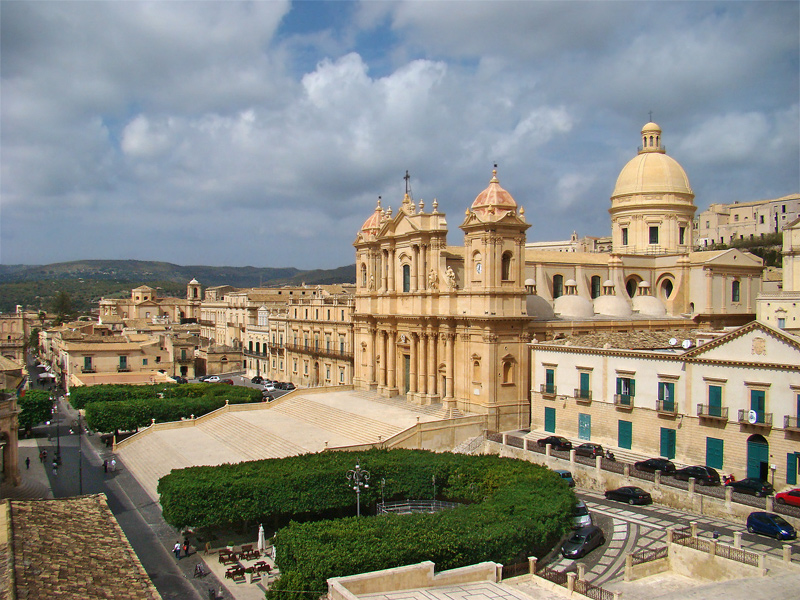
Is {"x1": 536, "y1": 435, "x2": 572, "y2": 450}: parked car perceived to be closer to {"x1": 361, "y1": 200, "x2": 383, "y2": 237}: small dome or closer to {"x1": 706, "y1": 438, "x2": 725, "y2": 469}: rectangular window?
{"x1": 706, "y1": 438, "x2": 725, "y2": 469}: rectangular window

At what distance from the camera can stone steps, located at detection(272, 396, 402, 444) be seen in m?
38.3

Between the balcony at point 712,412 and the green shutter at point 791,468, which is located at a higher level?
the balcony at point 712,412

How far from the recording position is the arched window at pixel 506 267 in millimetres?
41156

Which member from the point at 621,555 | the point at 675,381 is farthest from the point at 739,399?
the point at 621,555

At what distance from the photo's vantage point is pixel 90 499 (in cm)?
2309

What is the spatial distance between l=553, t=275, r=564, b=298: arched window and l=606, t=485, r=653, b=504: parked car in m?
22.7

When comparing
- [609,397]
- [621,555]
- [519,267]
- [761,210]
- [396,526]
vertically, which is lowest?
[621,555]

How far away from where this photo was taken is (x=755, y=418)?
2930 centimetres

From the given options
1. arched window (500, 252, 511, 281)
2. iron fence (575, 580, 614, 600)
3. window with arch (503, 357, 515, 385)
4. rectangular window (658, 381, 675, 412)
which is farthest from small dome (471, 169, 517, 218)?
iron fence (575, 580, 614, 600)

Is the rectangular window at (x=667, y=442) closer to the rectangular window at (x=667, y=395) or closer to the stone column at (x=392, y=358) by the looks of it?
the rectangular window at (x=667, y=395)

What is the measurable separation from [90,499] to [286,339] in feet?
159

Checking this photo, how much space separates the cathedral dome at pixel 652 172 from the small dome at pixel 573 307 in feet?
52.4

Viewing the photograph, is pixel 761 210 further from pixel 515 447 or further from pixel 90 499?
pixel 90 499

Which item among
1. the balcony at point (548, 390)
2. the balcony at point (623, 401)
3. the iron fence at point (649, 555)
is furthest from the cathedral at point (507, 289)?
the iron fence at point (649, 555)
